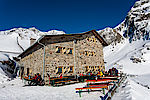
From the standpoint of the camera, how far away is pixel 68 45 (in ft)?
40.9

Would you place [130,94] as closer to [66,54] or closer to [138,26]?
[66,54]

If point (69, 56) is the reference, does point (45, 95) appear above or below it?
below

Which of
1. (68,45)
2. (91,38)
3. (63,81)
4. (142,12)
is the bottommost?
(63,81)

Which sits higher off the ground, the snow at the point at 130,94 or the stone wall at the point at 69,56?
the stone wall at the point at 69,56

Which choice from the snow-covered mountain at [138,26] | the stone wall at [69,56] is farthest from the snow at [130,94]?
the snow-covered mountain at [138,26]

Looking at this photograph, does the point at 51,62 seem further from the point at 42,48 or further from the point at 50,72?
the point at 42,48

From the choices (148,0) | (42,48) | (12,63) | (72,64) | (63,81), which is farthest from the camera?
(148,0)

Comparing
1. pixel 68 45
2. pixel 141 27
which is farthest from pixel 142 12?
pixel 68 45

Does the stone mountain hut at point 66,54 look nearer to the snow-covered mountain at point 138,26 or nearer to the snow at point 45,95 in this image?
the snow at point 45,95

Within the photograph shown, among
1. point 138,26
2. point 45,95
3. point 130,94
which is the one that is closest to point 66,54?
point 45,95

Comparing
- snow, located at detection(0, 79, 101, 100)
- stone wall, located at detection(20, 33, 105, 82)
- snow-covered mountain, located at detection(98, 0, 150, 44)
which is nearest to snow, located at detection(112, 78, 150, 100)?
snow, located at detection(0, 79, 101, 100)

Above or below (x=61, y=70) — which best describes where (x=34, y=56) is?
above

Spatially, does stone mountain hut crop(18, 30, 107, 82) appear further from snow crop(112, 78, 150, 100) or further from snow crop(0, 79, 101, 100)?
snow crop(112, 78, 150, 100)

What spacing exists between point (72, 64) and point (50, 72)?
285 centimetres
